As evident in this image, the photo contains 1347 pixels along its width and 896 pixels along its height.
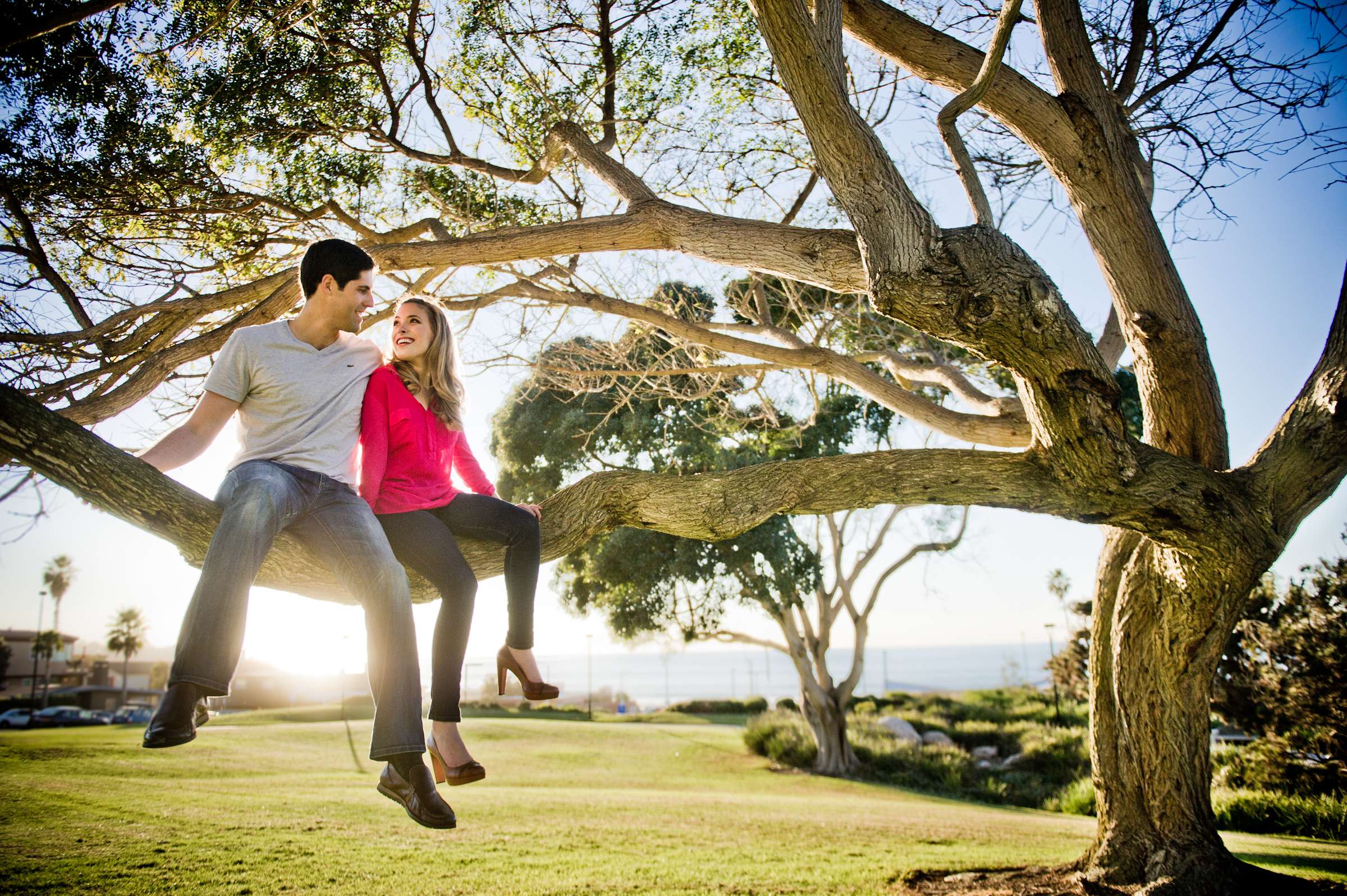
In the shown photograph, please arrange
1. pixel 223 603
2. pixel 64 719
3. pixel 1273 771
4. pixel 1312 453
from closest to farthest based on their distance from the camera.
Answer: pixel 223 603 < pixel 1312 453 < pixel 1273 771 < pixel 64 719

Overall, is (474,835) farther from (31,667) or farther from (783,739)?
(31,667)

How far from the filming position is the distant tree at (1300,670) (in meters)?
9.80

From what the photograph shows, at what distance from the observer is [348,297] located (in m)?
3.43

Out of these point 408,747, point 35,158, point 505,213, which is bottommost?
point 408,747

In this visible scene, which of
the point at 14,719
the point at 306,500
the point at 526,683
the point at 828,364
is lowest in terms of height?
the point at 14,719

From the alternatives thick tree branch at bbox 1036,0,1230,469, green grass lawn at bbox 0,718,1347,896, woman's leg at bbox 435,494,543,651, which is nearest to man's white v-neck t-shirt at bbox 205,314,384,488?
woman's leg at bbox 435,494,543,651

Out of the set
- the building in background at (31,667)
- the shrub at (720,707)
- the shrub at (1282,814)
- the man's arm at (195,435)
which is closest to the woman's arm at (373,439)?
the man's arm at (195,435)

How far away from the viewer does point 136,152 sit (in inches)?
253

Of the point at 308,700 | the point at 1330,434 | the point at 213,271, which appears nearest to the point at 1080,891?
the point at 1330,434

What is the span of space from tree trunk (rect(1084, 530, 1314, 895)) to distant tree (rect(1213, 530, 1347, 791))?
19.1ft

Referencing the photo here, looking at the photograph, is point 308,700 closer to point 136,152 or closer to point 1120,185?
point 136,152

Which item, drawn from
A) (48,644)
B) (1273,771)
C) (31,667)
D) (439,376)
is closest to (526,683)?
Result: (439,376)

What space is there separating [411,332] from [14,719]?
130ft

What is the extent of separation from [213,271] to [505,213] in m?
2.61
